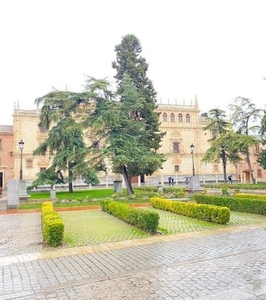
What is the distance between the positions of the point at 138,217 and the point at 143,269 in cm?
405

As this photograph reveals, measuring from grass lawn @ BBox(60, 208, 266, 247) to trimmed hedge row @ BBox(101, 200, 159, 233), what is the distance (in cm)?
19

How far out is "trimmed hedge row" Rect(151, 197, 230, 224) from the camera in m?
9.99

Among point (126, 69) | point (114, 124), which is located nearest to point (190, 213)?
point (114, 124)

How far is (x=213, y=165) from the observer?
49.6 metres

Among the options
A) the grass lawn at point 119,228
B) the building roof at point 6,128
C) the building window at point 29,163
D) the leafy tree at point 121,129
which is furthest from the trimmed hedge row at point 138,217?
the building roof at point 6,128

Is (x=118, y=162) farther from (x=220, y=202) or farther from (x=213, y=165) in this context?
(x=213, y=165)

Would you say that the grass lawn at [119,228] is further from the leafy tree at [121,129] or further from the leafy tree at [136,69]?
the leafy tree at [136,69]

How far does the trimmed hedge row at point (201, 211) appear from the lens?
9.99 m

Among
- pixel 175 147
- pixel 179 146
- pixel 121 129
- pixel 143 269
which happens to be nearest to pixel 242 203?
pixel 143 269

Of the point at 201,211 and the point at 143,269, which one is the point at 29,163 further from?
the point at 143,269

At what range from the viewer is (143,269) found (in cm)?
543

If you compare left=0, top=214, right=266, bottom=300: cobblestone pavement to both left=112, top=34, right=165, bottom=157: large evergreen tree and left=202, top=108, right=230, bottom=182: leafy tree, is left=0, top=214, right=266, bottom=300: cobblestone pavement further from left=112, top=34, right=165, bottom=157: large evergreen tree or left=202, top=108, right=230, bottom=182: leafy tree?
left=202, top=108, right=230, bottom=182: leafy tree

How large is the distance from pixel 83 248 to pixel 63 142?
66.3ft

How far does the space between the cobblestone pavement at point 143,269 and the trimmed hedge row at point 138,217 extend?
617mm
